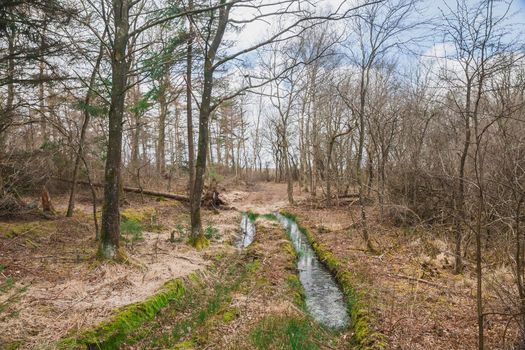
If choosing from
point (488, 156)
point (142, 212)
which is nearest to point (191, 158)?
point (142, 212)

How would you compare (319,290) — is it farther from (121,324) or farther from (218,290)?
(121,324)

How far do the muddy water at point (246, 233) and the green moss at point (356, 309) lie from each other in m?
2.69

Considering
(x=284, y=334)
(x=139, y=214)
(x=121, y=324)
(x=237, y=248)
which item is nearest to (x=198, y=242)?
(x=237, y=248)

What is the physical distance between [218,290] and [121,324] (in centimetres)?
250

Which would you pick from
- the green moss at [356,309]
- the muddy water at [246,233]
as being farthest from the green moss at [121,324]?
the muddy water at [246,233]

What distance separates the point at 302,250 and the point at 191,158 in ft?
17.6

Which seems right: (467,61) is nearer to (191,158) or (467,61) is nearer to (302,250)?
(302,250)

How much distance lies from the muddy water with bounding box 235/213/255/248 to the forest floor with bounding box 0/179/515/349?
Answer: 1018 mm

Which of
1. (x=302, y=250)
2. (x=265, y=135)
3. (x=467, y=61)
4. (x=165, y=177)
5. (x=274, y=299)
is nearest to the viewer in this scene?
(x=467, y=61)

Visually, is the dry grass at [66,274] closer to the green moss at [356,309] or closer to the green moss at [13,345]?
the green moss at [13,345]

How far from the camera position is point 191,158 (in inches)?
516

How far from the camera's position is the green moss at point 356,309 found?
4727 mm

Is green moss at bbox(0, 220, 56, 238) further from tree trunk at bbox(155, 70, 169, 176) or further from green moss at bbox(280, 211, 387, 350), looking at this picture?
green moss at bbox(280, 211, 387, 350)

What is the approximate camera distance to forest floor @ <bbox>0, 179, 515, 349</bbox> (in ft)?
14.7
